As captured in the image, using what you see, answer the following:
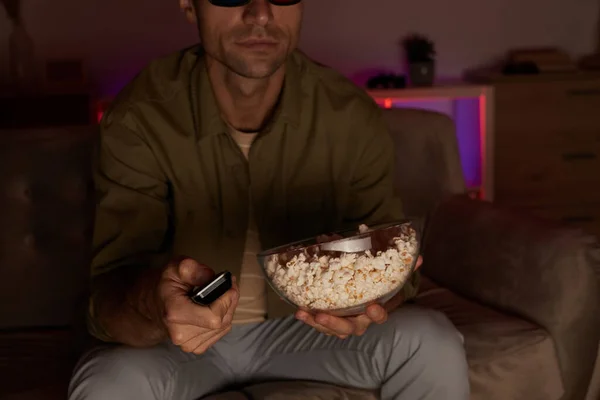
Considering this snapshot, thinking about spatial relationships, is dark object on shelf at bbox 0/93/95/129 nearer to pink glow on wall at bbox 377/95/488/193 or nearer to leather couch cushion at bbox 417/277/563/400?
pink glow on wall at bbox 377/95/488/193

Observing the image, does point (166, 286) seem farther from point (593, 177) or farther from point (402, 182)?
point (593, 177)

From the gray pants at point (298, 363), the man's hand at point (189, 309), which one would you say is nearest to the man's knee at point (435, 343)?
the gray pants at point (298, 363)

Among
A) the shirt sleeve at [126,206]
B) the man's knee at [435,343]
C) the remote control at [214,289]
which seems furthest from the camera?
the shirt sleeve at [126,206]

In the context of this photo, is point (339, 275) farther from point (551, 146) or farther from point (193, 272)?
→ point (551, 146)

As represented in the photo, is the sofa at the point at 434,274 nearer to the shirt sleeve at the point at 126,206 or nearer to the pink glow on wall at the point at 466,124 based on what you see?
the shirt sleeve at the point at 126,206

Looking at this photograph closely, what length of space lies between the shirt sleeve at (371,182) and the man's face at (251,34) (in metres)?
0.25

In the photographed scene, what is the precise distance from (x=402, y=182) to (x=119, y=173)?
0.86 m

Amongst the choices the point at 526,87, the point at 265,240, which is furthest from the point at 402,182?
the point at 526,87

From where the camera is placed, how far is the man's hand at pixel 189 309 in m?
0.95

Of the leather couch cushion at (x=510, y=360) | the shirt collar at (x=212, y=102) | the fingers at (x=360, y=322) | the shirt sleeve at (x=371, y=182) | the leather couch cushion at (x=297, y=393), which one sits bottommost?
the leather couch cushion at (x=510, y=360)

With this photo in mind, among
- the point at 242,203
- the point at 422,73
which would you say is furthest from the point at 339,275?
the point at 422,73

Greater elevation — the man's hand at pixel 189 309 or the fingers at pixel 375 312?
the man's hand at pixel 189 309

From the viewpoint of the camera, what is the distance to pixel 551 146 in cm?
302

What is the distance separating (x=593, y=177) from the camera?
304 cm
